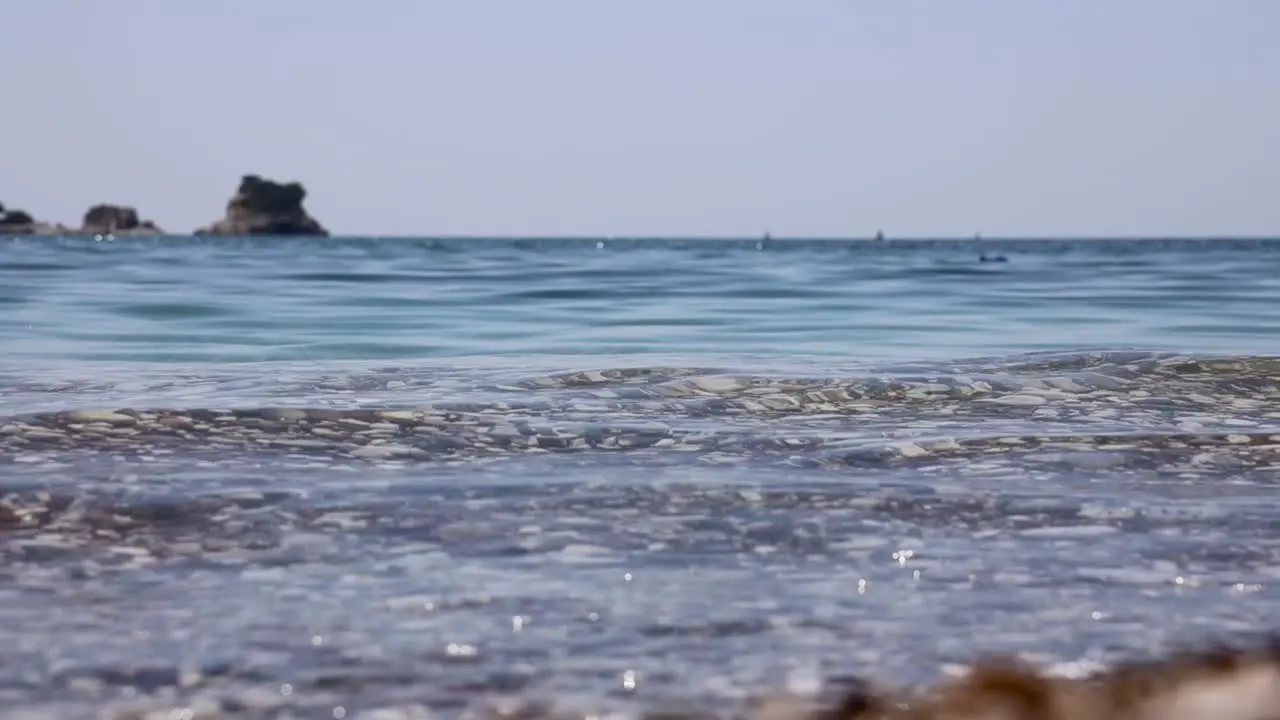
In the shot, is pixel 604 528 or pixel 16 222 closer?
pixel 604 528

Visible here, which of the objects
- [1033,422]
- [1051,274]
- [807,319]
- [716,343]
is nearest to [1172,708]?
[1033,422]

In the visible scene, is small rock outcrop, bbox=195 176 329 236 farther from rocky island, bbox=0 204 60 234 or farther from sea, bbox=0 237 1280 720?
sea, bbox=0 237 1280 720

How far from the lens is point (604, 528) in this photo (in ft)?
13.5

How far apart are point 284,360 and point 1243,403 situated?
6342 mm

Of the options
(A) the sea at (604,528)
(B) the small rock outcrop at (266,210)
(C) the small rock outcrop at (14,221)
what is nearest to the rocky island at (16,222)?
(C) the small rock outcrop at (14,221)

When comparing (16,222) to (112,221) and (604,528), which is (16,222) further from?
(604,528)

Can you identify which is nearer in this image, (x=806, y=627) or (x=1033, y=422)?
(x=806, y=627)

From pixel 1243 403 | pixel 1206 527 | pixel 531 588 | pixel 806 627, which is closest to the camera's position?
pixel 806 627

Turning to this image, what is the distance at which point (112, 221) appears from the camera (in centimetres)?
14050

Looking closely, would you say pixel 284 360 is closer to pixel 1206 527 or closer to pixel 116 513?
pixel 116 513

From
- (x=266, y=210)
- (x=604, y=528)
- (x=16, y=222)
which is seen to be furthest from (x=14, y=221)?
(x=604, y=528)

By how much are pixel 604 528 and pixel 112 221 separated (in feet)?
479

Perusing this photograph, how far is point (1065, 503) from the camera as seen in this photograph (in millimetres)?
4492

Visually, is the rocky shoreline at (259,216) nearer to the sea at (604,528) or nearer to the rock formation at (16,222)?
the rock formation at (16,222)
